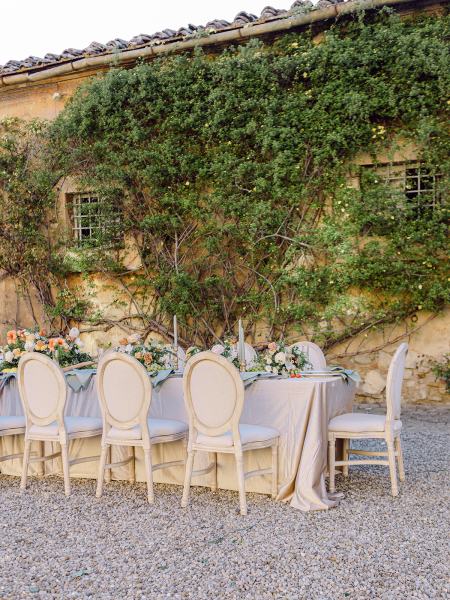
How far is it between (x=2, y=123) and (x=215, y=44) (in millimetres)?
3420

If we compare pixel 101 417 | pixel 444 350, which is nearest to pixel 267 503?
pixel 101 417

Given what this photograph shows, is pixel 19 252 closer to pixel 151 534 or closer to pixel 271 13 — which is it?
pixel 271 13

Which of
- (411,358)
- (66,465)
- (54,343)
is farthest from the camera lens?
(411,358)

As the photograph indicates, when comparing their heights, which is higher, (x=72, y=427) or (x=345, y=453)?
(x=72, y=427)

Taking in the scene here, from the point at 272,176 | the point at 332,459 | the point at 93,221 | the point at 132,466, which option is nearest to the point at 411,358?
the point at 272,176

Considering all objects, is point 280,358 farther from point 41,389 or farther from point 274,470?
point 41,389

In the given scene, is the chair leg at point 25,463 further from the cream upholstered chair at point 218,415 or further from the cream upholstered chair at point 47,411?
the cream upholstered chair at point 218,415

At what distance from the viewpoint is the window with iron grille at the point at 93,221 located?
940 cm

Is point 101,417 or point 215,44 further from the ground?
point 215,44

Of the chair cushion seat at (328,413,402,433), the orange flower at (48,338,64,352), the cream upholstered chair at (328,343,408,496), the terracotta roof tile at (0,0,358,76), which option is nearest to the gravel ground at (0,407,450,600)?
the cream upholstered chair at (328,343,408,496)

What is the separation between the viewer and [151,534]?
3.95 meters

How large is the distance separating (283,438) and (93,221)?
231 inches

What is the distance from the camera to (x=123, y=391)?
15.5 ft

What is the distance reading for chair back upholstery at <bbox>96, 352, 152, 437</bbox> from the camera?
4645 mm
